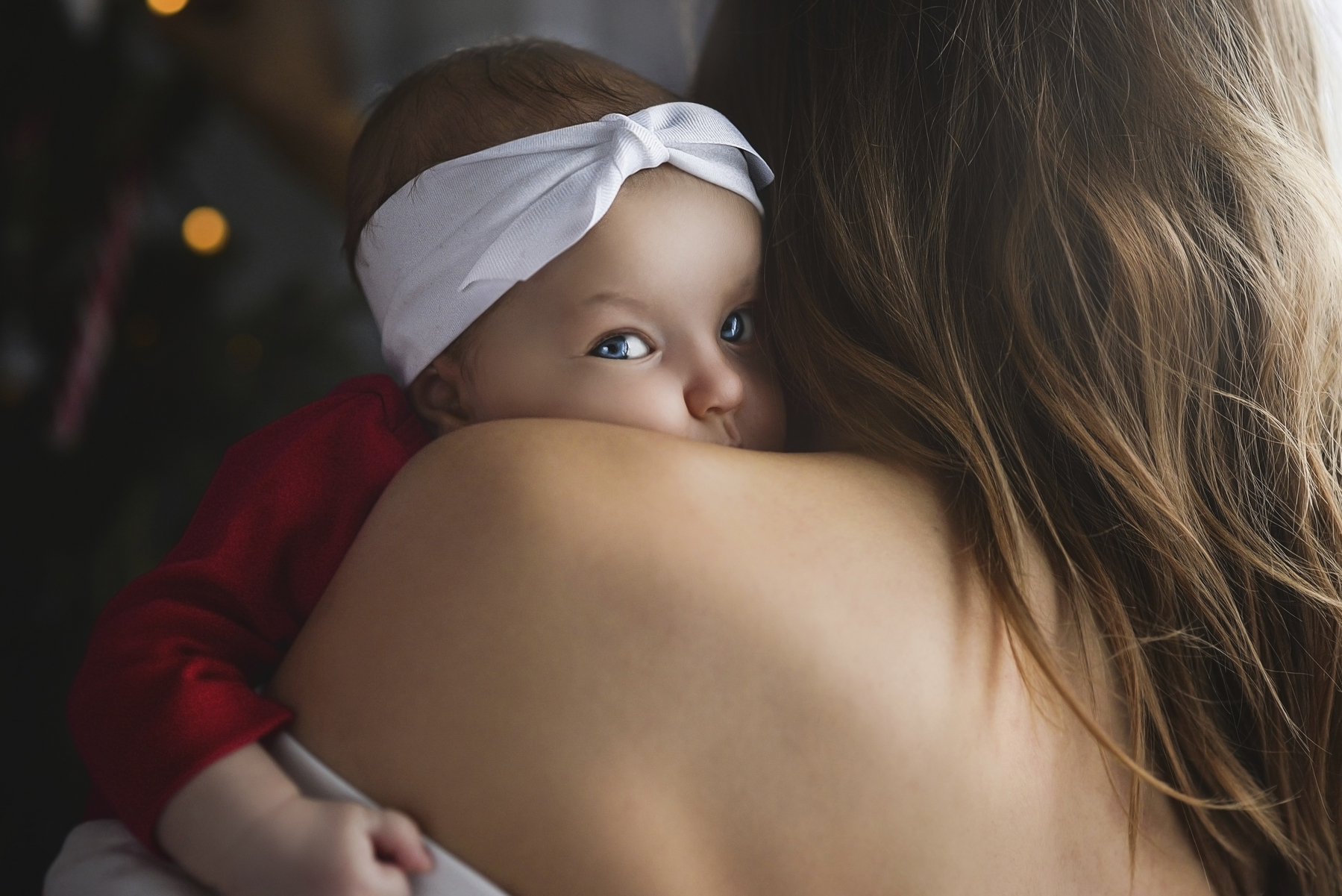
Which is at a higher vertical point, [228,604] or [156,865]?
[228,604]

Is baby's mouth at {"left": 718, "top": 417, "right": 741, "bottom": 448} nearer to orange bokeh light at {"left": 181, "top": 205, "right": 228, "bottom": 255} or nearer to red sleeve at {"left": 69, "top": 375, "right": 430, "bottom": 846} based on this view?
red sleeve at {"left": 69, "top": 375, "right": 430, "bottom": 846}

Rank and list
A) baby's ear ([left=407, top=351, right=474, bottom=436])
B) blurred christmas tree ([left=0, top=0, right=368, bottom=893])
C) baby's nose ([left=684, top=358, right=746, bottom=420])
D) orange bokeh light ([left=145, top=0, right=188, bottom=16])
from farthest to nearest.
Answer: orange bokeh light ([left=145, top=0, right=188, bottom=16]) < blurred christmas tree ([left=0, top=0, right=368, bottom=893]) < baby's ear ([left=407, top=351, right=474, bottom=436]) < baby's nose ([left=684, top=358, right=746, bottom=420])

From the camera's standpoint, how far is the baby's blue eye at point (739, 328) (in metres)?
0.96

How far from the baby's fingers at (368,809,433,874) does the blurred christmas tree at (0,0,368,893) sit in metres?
1.30

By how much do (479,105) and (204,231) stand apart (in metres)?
1.19

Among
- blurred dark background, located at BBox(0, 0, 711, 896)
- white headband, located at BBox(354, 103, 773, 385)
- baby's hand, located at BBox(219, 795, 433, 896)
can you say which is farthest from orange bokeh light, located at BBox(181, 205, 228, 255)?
baby's hand, located at BBox(219, 795, 433, 896)

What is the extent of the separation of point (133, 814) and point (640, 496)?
1.49ft

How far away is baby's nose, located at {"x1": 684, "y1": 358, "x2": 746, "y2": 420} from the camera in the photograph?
0.88 m

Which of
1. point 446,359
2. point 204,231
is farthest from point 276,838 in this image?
point 204,231

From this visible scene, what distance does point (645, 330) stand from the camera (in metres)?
0.90

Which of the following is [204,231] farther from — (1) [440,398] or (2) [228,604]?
(2) [228,604]

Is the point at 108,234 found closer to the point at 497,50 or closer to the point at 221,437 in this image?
the point at 221,437

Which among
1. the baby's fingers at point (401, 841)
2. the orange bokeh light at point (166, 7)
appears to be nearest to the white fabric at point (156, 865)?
the baby's fingers at point (401, 841)

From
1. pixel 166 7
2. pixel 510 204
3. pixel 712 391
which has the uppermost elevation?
pixel 166 7
